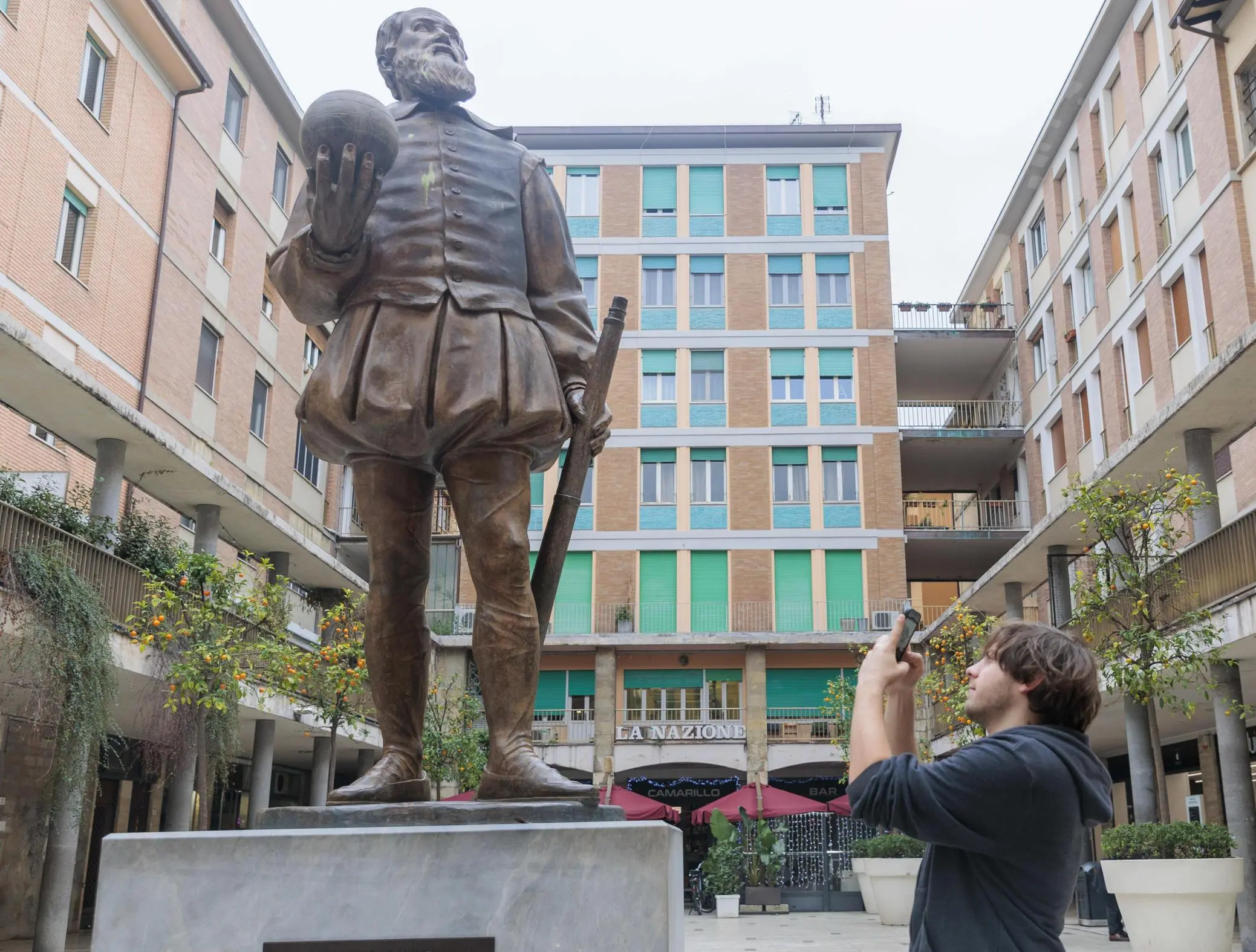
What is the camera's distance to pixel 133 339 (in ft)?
80.8

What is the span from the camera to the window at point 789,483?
39781mm

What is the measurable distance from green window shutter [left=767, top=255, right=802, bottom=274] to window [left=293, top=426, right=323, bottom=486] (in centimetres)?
1558

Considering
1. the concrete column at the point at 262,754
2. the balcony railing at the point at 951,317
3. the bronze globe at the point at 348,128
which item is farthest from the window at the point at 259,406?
the bronze globe at the point at 348,128

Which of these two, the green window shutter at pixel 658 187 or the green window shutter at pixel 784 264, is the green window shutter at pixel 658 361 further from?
the green window shutter at pixel 658 187

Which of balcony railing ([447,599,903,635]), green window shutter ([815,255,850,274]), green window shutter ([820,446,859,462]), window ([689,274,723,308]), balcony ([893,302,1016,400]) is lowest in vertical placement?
balcony railing ([447,599,903,635])

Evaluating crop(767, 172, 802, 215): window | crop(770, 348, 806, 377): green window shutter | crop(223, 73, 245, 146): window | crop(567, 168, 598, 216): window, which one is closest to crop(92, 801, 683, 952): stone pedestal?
crop(223, 73, 245, 146): window

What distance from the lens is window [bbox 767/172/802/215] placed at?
139ft

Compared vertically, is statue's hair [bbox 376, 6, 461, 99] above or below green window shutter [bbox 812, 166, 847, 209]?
below

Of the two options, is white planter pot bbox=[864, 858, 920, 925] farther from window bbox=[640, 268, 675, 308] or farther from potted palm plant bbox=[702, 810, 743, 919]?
window bbox=[640, 268, 675, 308]

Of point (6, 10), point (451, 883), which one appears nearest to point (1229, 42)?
point (6, 10)

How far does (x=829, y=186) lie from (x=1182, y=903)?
31940 mm

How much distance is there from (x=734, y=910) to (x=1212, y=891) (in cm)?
1327

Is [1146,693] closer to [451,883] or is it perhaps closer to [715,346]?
[451,883]

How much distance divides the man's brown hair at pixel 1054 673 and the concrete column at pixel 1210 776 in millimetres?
25468
